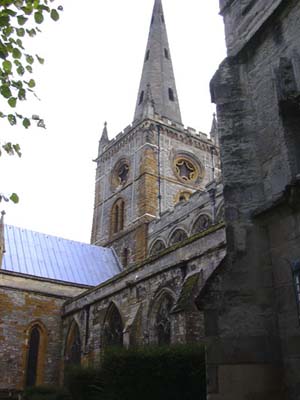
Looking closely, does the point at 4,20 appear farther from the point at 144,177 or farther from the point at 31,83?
the point at 144,177

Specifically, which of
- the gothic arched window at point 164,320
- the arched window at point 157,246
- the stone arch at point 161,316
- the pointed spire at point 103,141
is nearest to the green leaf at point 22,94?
the stone arch at point 161,316

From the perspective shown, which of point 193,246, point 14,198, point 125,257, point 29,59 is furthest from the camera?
point 125,257

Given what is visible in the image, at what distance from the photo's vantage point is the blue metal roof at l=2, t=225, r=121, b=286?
86.8 ft

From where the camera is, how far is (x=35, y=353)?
23.8 meters

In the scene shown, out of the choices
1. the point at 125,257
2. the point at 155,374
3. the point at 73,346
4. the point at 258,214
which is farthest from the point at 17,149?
the point at 125,257

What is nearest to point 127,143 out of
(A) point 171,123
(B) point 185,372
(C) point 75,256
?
(A) point 171,123

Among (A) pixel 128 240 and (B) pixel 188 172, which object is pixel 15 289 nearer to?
(A) pixel 128 240

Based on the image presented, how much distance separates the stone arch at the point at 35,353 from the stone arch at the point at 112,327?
17.2ft

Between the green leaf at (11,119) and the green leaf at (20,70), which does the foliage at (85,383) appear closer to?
the green leaf at (11,119)

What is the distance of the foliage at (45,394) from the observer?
17.2m

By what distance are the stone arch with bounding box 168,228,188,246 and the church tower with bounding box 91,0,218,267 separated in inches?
93.4

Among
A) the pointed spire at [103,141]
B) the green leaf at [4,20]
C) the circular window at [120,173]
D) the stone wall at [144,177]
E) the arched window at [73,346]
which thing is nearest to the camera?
the green leaf at [4,20]

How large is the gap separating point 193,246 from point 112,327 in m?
6.55

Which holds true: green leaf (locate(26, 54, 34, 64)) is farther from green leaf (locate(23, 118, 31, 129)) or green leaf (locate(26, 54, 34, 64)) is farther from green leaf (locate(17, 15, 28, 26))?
green leaf (locate(23, 118, 31, 129))
